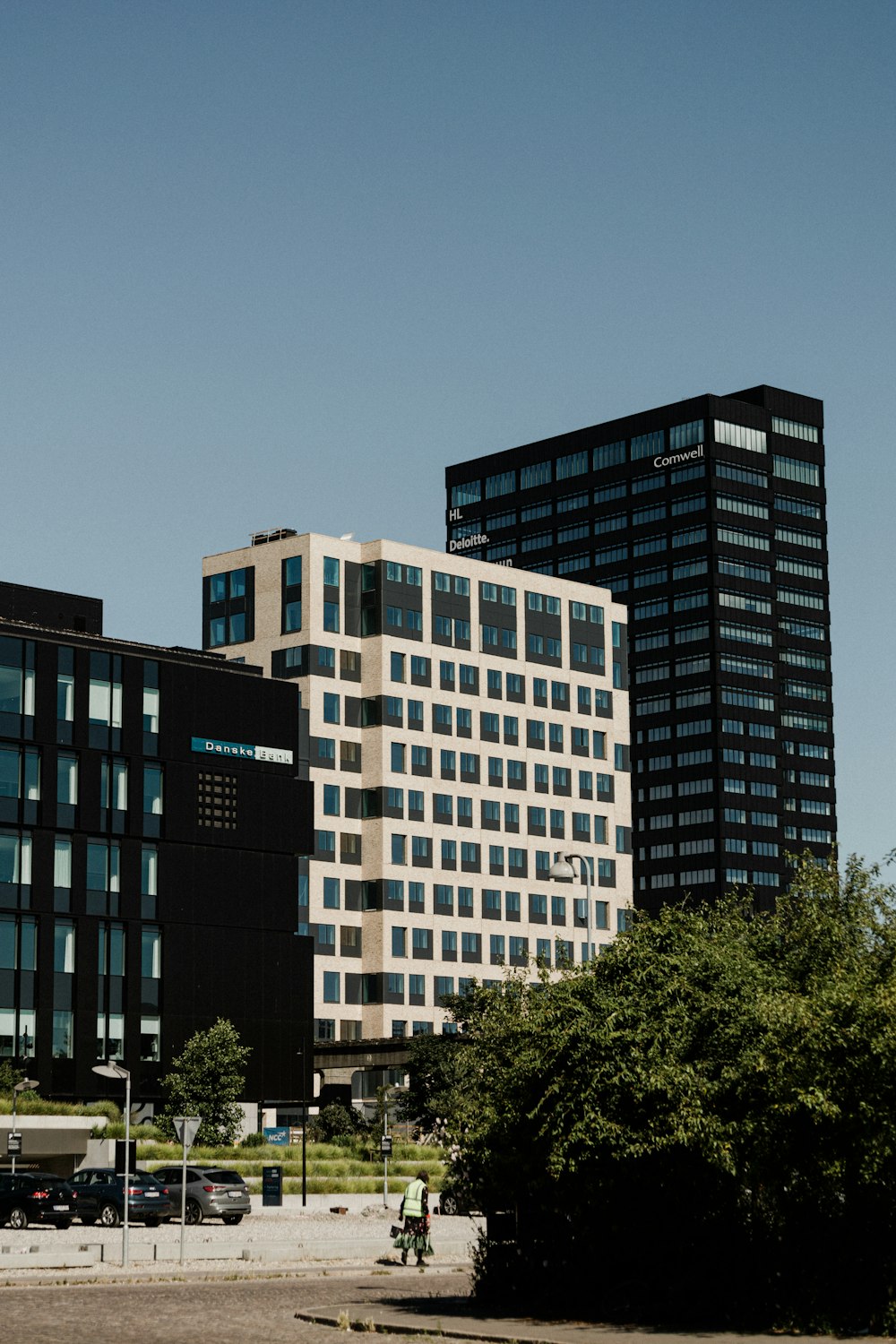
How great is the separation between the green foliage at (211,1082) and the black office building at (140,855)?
3.06 m

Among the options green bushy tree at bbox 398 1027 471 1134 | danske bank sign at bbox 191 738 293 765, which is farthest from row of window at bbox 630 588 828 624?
green bushy tree at bbox 398 1027 471 1134

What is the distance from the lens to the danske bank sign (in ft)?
346

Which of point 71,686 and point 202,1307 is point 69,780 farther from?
point 202,1307

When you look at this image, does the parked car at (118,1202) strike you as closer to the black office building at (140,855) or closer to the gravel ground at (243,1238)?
the gravel ground at (243,1238)

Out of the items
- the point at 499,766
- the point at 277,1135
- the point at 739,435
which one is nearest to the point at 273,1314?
the point at 277,1135

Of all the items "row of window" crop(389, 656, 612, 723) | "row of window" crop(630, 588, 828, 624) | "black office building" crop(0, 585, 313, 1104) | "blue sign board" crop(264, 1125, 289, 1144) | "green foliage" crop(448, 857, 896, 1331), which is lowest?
"blue sign board" crop(264, 1125, 289, 1144)

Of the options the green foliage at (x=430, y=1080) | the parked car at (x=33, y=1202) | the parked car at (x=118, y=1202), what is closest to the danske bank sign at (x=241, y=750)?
the green foliage at (x=430, y=1080)

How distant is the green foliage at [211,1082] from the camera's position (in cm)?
9638

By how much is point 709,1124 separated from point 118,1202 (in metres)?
34.3

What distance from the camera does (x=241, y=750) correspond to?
107 meters

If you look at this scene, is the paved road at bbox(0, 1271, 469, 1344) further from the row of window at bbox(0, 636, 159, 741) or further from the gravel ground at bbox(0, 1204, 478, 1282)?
the row of window at bbox(0, 636, 159, 741)

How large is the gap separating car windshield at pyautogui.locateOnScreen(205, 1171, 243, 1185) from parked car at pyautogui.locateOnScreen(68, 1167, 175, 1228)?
1.99m

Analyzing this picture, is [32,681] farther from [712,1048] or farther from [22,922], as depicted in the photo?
[712,1048]

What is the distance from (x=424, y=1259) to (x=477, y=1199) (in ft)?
51.5
